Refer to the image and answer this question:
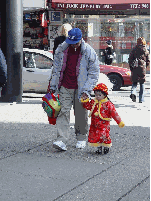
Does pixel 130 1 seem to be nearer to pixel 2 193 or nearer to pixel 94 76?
pixel 94 76

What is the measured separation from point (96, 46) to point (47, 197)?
64.0ft

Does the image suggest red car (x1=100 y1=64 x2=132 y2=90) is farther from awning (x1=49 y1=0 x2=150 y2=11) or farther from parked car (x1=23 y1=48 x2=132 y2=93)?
awning (x1=49 y1=0 x2=150 y2=11)

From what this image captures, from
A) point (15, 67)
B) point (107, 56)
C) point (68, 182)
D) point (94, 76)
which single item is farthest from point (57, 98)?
point (107, 56)

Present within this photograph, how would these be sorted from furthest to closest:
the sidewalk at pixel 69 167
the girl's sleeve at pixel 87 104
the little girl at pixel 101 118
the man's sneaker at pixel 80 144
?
the man's sneaker at pixel 80 144 → the girl's sleeve at pixel 87 104 → the little girl at pixel 101 118 → the sidewalk at pixel 69 167

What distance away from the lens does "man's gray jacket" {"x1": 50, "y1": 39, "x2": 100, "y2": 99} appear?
644cm

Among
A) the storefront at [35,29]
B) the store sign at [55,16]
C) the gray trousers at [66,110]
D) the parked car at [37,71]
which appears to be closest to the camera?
the gray trousers at [66,110]

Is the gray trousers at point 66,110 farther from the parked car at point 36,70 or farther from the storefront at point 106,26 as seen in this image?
the storefront at point 106,26

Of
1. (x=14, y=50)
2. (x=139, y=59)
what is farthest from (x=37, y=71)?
(x=139, y=59)

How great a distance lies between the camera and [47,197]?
15.0 feet

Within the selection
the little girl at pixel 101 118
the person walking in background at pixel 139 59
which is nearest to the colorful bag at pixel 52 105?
the little girl at pixel 101 118

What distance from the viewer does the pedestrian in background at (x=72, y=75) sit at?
6.43 metres

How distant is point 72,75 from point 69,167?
1371 mm

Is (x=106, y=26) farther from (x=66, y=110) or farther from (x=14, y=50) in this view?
(x=66, y=110)

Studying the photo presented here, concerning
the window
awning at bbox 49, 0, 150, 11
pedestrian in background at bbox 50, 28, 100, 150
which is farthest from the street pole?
awning at bbox 49, 0, 150, 11
